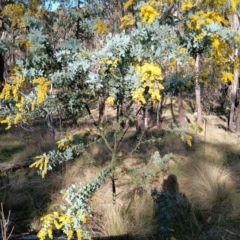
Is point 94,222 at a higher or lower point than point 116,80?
lower

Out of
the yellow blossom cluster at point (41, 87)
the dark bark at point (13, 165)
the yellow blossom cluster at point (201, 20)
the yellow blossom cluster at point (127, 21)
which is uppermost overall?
the yellow blossom cluster at point (127, 21)

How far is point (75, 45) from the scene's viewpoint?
9.54 ft

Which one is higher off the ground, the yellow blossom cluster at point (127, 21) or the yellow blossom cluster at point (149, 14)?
the yellow blossom cluster at point (127, 21)

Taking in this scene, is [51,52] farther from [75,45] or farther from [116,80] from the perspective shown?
[116,80]

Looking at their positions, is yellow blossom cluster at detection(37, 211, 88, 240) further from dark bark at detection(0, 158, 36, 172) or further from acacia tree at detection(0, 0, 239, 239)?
dark bark at detection(0, 158, 36, 172)

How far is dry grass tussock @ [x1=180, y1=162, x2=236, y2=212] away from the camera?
4.36 m

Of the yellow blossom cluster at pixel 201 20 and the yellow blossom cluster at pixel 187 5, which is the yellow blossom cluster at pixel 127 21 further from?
the yellow blossom cluster at pixel 201 20

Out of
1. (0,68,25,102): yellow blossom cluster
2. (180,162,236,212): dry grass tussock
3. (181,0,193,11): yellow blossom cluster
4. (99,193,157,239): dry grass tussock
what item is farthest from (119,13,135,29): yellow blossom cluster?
(180,162,236,212): dry grass tussock

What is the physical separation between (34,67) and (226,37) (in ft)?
5.33

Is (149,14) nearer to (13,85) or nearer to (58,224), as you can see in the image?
(13,85)

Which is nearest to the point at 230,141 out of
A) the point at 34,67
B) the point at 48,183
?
the point at 48,183

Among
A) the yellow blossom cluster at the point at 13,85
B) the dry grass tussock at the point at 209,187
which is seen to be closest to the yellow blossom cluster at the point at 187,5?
the yellow blossom cluster at the point at 13,85

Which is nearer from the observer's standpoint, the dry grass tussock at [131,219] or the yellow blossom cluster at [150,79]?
the yellow blossom cluster at [150,79]

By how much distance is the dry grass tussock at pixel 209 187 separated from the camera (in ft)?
14.3
